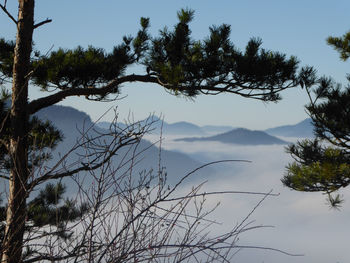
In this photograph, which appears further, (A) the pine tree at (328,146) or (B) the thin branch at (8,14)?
(A) the pine tree at (328,146)

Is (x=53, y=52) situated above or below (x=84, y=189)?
above

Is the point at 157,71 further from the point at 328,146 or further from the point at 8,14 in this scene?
the point at 328,146

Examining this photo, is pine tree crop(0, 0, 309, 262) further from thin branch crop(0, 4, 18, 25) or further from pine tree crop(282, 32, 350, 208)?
pine tree crop(282, 32, 350, 208)

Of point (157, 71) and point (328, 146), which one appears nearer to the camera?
point (157, 71)

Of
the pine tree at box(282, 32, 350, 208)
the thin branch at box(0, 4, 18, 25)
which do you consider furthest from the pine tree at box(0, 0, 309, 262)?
the pine tree at box(282, 32, 350, 208)

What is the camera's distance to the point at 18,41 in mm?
4148

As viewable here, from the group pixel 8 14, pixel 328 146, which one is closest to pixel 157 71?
pixel 8 14

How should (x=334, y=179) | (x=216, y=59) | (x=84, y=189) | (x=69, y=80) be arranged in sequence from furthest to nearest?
(x=334, y=179) → (x=69, y=80) → (x=216, y=59) → (x=84, y=189)

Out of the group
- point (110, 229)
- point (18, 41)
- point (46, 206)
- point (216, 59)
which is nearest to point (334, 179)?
point (216, 59)

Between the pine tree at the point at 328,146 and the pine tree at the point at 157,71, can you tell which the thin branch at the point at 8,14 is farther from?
the pine tree at the point at 328,146

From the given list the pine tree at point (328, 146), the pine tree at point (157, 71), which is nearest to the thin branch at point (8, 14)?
the pine tree at point (157, 71)

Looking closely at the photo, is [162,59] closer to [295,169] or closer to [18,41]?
[18,41]

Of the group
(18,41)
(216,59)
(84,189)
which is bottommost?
(84,189)

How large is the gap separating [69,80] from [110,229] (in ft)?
10.1
